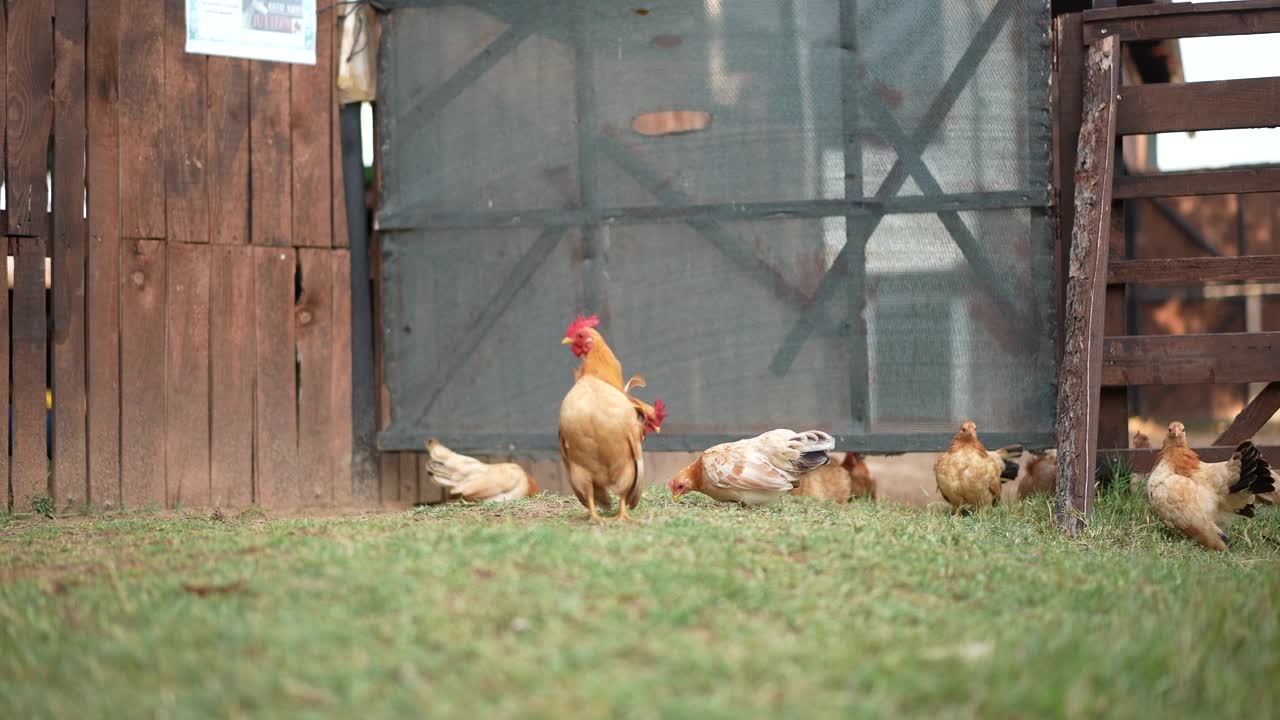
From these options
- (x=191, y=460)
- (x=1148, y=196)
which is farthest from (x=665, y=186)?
(x=191, y=460)

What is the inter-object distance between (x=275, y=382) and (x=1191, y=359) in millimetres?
5791

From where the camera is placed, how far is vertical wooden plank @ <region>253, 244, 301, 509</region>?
7207 millimetres

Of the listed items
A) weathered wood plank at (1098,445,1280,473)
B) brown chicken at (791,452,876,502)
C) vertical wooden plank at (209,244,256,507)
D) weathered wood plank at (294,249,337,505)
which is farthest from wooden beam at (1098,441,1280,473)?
vertical wooden plank at (209,244,256,507)

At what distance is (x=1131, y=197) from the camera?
668 centimetres

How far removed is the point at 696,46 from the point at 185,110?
3.37m

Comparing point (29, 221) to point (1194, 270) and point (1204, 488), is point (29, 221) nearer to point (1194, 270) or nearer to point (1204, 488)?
point (1204, 488)

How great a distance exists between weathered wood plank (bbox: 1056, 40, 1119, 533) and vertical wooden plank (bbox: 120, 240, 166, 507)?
5458 mm

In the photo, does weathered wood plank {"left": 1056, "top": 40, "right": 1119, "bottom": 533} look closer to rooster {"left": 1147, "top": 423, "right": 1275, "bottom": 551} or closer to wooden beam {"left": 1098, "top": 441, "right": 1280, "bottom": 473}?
rooster {"left": 1147, "top": 423, "right": 1275, "bottom": 551}

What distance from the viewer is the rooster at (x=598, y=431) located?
15.9 feet

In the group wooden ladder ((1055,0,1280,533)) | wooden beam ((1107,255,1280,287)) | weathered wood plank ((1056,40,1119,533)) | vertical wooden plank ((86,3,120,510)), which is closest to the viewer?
weathered wood plank ((1056,40,1119,533))

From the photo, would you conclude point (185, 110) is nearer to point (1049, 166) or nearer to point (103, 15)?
point (103, 15)

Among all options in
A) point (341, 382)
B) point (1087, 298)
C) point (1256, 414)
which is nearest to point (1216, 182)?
point (1087, 298)

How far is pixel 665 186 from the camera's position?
719 centimetres

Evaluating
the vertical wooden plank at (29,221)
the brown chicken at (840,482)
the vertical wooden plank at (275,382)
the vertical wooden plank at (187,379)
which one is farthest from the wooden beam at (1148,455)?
the vertical wooden plank at (29,221)
